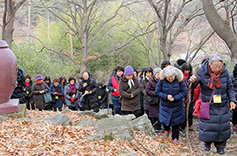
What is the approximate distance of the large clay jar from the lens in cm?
576

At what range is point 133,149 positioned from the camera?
4414 millimetres

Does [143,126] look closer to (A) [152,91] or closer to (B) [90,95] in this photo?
(A) [152,91]

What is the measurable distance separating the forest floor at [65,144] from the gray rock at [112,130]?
0.12 m

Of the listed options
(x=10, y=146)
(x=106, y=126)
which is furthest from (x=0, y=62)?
(x=106, y=126)

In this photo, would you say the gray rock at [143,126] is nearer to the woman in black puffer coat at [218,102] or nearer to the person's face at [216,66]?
the woman in black puffer coat at [218,102]

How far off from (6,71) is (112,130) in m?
3.22

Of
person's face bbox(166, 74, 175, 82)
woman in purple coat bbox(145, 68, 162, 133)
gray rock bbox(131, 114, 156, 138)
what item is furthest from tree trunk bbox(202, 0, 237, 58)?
gray rock bbox(131, 114, 156, 138)

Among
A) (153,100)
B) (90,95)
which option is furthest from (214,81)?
(90,95)

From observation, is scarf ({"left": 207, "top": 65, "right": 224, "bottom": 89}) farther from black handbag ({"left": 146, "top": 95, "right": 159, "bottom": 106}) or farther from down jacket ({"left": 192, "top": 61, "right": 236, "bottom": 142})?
black handbag ({"left": 146, "top": 95, "right": 159, "bottom": 106})

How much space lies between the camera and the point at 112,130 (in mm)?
4680

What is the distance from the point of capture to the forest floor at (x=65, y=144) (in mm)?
3710

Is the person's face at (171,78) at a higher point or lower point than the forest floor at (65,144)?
higher

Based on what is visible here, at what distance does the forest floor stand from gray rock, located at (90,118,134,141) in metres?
0.12

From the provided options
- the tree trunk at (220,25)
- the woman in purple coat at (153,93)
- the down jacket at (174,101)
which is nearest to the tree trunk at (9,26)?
the woman in purple coat at (153,93)
